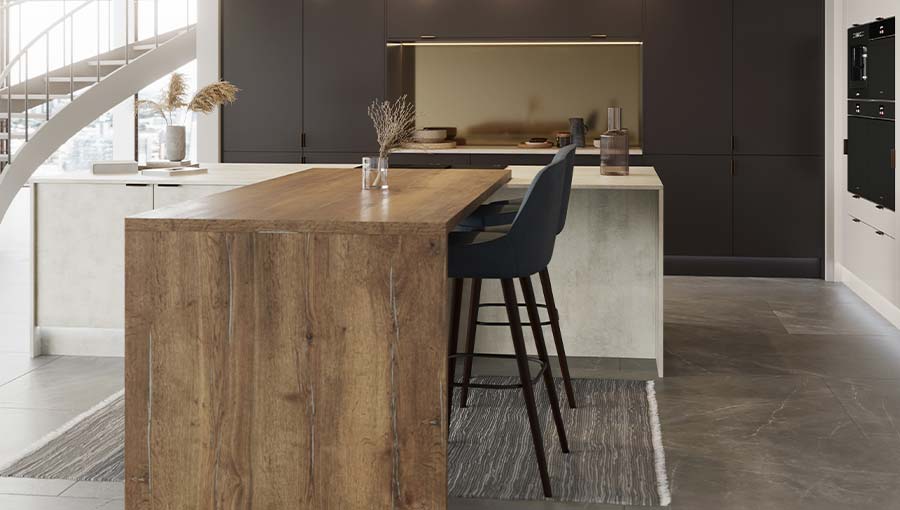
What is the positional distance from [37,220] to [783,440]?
3.48 meters

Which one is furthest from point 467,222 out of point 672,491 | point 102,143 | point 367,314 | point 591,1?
point 102,143

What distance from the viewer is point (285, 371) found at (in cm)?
288

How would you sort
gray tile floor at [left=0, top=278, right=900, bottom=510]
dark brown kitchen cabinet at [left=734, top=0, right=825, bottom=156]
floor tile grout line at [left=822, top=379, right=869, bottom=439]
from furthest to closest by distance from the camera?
dark brown kitchen cabinet at [left=734, top=0, right=825, bottom=156]
floor tile grout line at [left=822, top=379, right=869, bottom=439]
gray tile floor at [left=0, top=278, right=900, bottom=510]

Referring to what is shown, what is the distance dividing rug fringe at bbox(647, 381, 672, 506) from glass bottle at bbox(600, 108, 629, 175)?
3.30 feet

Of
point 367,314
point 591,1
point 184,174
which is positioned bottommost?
point 367,314

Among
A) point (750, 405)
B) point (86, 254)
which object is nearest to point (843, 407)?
point (750, 405)

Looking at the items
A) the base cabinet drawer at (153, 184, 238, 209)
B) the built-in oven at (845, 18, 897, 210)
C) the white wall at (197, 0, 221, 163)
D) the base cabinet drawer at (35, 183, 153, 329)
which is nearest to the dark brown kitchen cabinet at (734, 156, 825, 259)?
the built-in oven at (845, 18, 897, 210)

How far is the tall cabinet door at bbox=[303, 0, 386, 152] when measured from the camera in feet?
27.2

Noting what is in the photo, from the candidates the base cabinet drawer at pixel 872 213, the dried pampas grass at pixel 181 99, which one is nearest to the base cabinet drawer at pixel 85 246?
the dried pampas grass at pixel 181 99

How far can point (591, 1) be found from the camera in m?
8.05

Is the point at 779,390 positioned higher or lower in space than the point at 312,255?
lower

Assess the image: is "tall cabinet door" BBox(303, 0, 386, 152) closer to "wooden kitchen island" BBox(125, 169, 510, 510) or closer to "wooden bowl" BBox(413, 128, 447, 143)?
"wooden bowl" BBox(413, 128, 447, 143)

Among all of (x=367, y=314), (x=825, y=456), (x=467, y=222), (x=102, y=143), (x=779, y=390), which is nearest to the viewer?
(x=367, y=314)

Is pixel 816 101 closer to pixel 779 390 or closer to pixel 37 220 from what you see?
pixel 779 390
